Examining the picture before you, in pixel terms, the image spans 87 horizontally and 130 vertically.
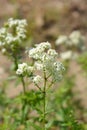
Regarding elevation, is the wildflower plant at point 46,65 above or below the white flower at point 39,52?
below

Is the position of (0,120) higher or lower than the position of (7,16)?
lower

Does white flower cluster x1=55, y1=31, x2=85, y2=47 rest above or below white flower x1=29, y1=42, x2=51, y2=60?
above

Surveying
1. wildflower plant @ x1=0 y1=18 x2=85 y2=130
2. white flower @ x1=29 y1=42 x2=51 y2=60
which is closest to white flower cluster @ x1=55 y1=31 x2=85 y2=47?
wildflower plant @ x1=0 y1=18 x2=85 y2=130

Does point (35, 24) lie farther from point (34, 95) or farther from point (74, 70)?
point (34, 95)

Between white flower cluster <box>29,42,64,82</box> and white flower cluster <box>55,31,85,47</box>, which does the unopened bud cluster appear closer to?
white flower cluster <box>29,42,64,82</box>

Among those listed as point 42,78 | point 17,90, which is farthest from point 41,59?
point 17,90

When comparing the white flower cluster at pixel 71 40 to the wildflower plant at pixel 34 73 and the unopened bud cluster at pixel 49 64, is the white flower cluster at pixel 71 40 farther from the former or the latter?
the unopened bud cluster at pixel 49 64

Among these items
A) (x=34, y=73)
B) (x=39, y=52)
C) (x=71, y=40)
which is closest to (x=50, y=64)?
(x=39, y=52)

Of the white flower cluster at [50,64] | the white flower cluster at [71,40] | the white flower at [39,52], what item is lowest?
the white flower cluster at [50,64]

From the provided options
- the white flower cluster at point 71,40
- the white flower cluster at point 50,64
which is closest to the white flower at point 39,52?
the white flower cluster at point 50,64

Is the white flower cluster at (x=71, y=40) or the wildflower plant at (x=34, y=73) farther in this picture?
the white flower cluster at (x=71, y=40)

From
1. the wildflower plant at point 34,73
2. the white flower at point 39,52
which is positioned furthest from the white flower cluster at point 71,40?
the white flower at point 39,52
